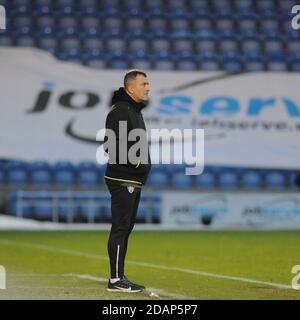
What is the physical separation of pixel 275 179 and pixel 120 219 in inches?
597

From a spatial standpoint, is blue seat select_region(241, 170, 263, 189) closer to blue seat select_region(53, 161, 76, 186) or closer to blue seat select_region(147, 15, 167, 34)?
blue seat select_region(53, 161, 76, 186)

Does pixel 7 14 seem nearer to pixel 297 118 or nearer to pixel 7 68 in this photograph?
pixel 7 68

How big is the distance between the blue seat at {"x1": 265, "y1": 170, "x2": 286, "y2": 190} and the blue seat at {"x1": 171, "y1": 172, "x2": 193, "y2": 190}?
1969mm

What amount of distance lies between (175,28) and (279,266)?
570 inches

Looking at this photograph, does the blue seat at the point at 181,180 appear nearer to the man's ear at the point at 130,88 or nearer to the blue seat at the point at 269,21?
the blue seat at the point at 269,21

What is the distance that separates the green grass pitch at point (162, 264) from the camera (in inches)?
345

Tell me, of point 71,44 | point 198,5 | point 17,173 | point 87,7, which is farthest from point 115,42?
point 17,173

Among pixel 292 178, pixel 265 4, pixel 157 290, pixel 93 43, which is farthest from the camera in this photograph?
pixel 265 4

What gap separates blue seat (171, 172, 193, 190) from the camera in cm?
2280

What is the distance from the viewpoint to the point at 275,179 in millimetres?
23375

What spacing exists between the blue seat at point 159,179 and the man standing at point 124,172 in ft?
46.3

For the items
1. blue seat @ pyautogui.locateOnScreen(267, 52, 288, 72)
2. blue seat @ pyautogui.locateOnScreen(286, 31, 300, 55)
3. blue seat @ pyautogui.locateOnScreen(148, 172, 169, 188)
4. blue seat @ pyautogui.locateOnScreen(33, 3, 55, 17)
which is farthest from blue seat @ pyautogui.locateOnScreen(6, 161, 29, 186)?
blue seat @ pyautogui.locateOnScreen(286, 31, 300, 55)

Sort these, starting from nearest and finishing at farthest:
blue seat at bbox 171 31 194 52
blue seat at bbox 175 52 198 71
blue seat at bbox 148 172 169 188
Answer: blue seat at bbox 148 172 169 188 < blue seat at bbox 175 52 198 71 < blue seat at bbox 171 31 194 52

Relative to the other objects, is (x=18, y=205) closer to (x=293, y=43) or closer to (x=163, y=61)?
(x=163, y=61)
